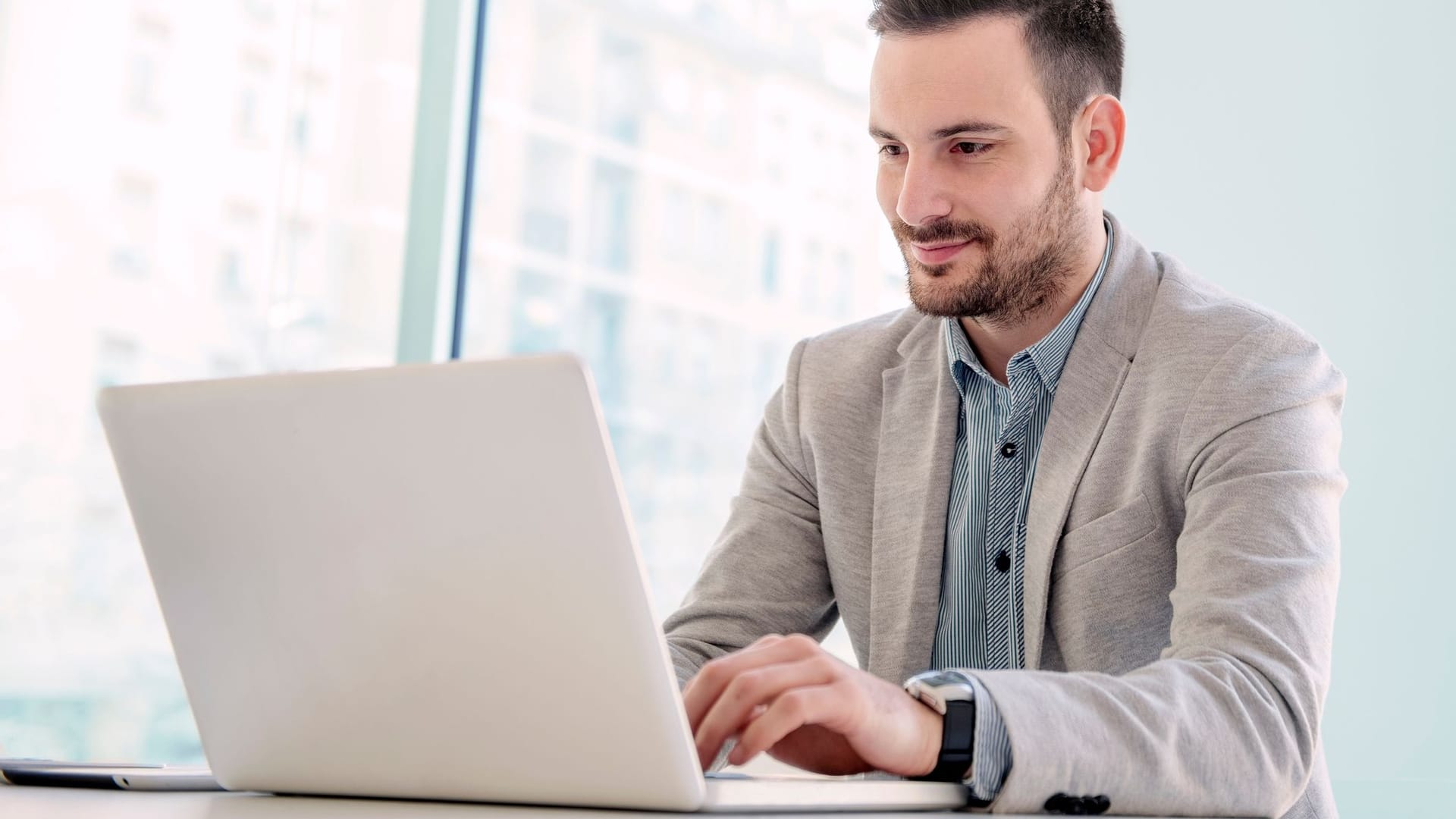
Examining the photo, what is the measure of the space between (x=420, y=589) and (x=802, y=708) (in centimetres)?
26

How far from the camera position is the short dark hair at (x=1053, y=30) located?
1.62 m

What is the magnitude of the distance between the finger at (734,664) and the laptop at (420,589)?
112 mm

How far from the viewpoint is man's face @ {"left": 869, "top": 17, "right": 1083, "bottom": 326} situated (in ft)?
5.17

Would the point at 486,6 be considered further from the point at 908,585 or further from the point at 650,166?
the point at 908,585

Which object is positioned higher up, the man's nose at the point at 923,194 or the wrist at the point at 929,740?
the man's nose at the point at 923,194

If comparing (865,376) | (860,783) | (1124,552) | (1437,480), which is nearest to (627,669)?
(860,783)

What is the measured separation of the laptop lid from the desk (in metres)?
0.01

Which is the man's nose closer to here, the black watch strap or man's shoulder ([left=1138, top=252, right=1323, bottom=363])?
man's shoulder ([left=1138, top=252, right=1323, bottom=363])

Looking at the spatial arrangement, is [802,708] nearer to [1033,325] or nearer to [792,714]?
[792,714]

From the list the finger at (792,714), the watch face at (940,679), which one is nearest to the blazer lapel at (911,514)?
the watch face at (940,679)

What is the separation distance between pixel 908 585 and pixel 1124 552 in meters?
0.27

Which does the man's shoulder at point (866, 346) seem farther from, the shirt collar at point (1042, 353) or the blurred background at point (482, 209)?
the blurred background at point (482, 209)

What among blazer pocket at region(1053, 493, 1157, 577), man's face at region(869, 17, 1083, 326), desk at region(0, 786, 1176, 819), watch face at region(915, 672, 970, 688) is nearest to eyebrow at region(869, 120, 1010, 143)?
man's face at region(869, 17, 1083, 326)

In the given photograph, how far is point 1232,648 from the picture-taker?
3.48ft
